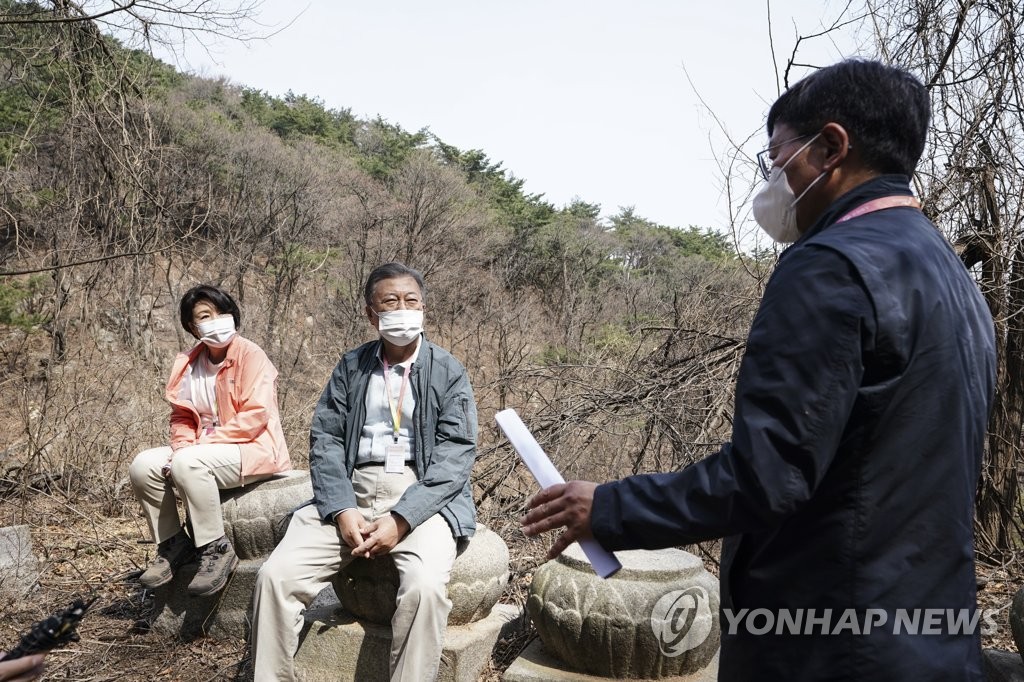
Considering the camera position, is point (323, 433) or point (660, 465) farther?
point (660, 465)

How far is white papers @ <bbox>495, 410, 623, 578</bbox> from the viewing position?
5.24 feet

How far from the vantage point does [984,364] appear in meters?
1.53

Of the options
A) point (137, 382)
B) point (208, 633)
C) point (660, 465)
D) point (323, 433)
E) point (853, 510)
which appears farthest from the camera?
point (137, 382)

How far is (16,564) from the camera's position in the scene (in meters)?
5.31

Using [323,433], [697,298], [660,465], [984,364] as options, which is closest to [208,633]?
[323,433]

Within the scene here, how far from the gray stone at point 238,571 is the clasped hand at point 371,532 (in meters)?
1.07

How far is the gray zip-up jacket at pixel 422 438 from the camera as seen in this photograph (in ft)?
12.8

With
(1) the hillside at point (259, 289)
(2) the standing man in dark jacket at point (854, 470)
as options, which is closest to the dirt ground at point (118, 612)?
(1) the hillside at point (259, 289)

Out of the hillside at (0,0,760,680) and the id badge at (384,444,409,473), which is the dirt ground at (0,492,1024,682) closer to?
the hillside at (0,0,760,680)

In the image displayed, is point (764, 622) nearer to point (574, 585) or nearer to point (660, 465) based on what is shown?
point (574, 585)

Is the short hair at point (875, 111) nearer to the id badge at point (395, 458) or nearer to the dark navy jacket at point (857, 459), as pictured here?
the dark navy jacket at point (857, 459)

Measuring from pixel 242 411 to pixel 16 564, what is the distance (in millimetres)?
1858

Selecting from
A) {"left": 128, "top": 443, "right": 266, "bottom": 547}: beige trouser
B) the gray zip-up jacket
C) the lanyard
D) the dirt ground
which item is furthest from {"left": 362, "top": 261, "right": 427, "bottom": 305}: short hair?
the dirt ground

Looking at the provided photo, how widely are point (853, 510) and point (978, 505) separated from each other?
5560 millimetres
